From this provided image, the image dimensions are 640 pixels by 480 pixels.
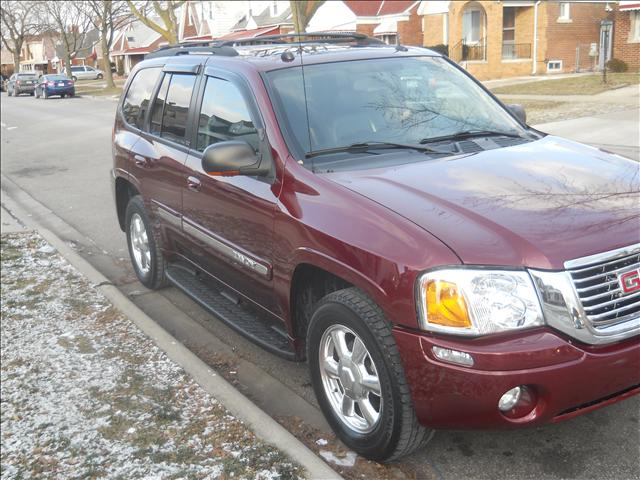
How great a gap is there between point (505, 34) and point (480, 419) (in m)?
32.4

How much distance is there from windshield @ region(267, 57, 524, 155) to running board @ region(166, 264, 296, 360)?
1.08m

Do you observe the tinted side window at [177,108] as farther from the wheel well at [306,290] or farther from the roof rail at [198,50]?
the wheel well at [306,290]

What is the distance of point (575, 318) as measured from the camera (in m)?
2.81

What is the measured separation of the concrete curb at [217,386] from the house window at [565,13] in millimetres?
27591

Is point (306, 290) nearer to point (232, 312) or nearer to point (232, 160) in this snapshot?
point (232, 160)

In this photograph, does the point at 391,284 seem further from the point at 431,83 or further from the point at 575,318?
the point at 431,83

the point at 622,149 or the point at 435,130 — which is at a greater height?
the point at 435,130

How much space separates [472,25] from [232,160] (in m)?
31.9

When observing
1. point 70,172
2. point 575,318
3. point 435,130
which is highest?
point 435,130

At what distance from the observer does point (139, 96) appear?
6.03 meters

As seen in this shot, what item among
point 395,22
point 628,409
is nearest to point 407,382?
point 628,409

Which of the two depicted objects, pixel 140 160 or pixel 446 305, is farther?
pixel 140 160

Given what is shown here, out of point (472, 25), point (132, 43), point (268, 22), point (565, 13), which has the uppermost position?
point (268, 22)

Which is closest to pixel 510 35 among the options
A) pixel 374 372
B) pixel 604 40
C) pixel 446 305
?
pixel 604 40
